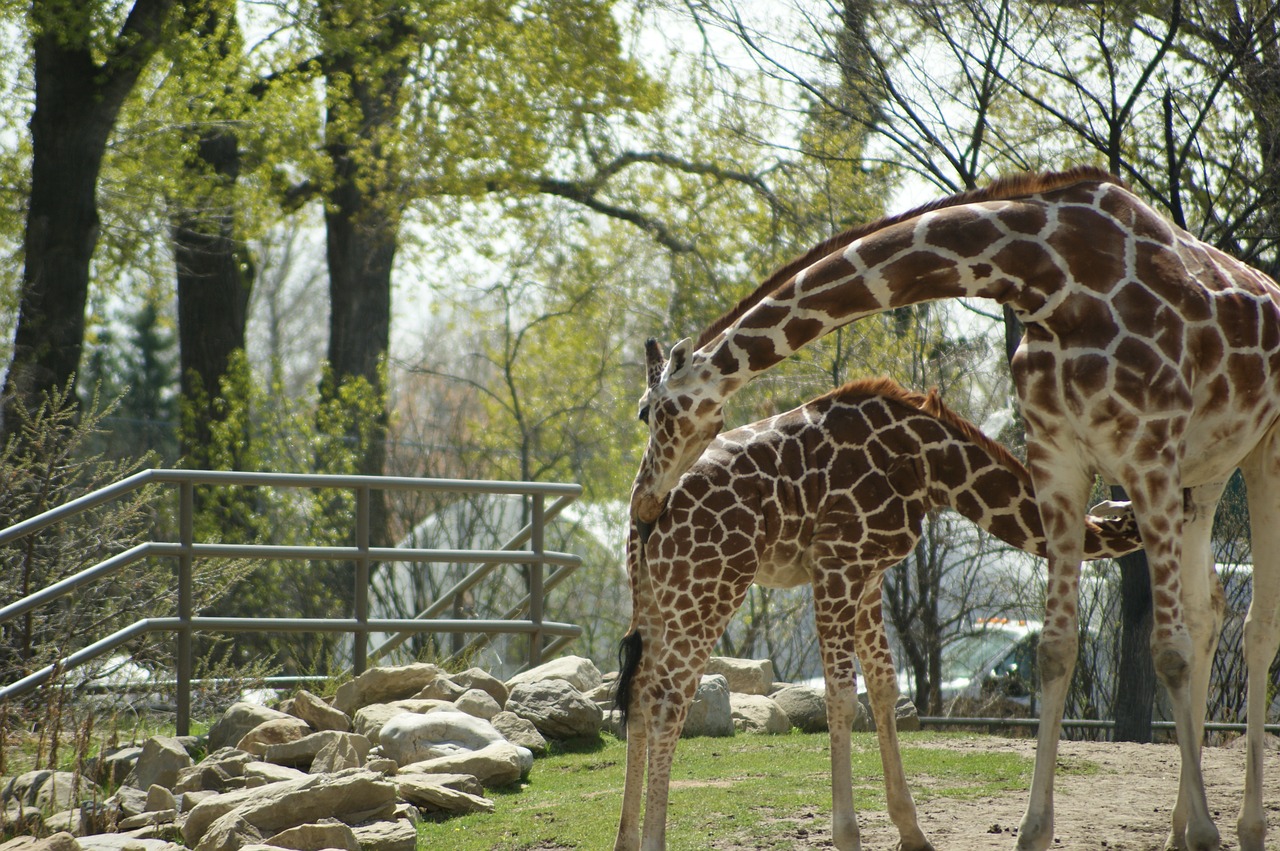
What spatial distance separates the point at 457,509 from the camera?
14281mm

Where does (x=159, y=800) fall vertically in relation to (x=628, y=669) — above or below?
below

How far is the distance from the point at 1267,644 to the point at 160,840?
465 centimetres

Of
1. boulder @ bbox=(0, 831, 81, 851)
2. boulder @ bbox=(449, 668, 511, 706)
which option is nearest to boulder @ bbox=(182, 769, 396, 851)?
boulder @ bbox=(0, 831, 81, 851)

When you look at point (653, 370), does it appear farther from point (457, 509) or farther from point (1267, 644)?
point (457, 509)

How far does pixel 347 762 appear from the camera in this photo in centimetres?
635

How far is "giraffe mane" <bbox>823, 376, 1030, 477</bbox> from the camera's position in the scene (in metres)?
5.31

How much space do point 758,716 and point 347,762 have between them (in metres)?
3.21

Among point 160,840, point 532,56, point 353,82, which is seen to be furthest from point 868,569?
point 353,82

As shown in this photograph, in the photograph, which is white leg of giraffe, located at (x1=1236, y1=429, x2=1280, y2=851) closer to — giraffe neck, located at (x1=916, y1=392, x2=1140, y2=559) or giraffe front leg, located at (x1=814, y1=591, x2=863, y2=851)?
giraffe neck, located at (x1=916, y1=392, x2=1140, y2=559)

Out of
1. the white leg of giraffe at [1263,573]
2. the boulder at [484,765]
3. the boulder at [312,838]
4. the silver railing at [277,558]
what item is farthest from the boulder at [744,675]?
the white leg of giraffe at [1263,573]

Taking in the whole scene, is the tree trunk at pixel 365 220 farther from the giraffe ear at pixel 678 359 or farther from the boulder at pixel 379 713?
the giraffe ear at pixel 678 359

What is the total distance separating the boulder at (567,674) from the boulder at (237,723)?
1.75 metres

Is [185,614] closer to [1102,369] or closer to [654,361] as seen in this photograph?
[654,361]

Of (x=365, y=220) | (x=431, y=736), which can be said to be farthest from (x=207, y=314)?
(x=431, y=736)
